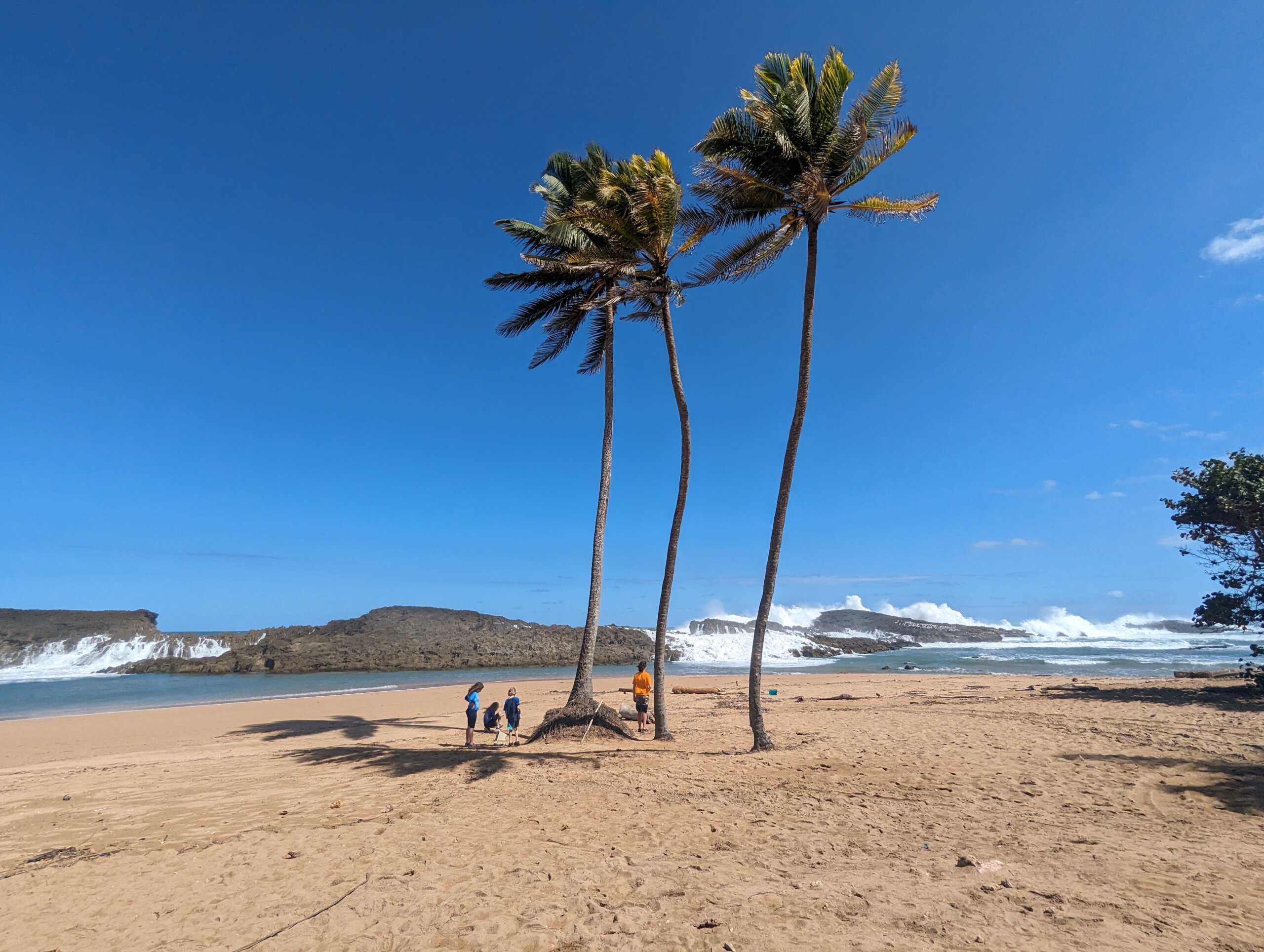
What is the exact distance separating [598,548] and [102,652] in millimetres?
50993

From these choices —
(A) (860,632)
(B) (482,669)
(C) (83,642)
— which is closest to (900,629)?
(A) (860,632)

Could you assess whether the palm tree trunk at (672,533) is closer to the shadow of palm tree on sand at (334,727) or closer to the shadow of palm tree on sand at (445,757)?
the shadow of palm tree on sand at (445,757)

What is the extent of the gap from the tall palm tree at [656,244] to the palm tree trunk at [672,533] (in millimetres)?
12

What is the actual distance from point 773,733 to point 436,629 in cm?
4840

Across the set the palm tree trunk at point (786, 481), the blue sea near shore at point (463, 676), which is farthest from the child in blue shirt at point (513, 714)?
the blue sea near shore at point (463, 676)

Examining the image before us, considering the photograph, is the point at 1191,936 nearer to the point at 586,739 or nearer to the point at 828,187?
the point at 586,739

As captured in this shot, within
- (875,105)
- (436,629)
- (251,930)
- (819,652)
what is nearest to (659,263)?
(875,105)

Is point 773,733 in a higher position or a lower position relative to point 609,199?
lower

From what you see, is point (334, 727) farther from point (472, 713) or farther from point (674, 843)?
point (674, 843)

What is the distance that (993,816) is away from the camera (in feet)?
20.7

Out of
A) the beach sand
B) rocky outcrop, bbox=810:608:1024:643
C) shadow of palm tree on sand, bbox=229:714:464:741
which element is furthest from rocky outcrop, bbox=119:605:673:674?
rocky outcrop, bbox=810:608:1024:643

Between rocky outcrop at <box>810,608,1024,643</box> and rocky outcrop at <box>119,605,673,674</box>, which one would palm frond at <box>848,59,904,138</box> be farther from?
rocky outcrop at <box>810,608,1024,643</box>

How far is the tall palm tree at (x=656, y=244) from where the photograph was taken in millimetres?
10461

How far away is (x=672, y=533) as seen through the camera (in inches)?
457
